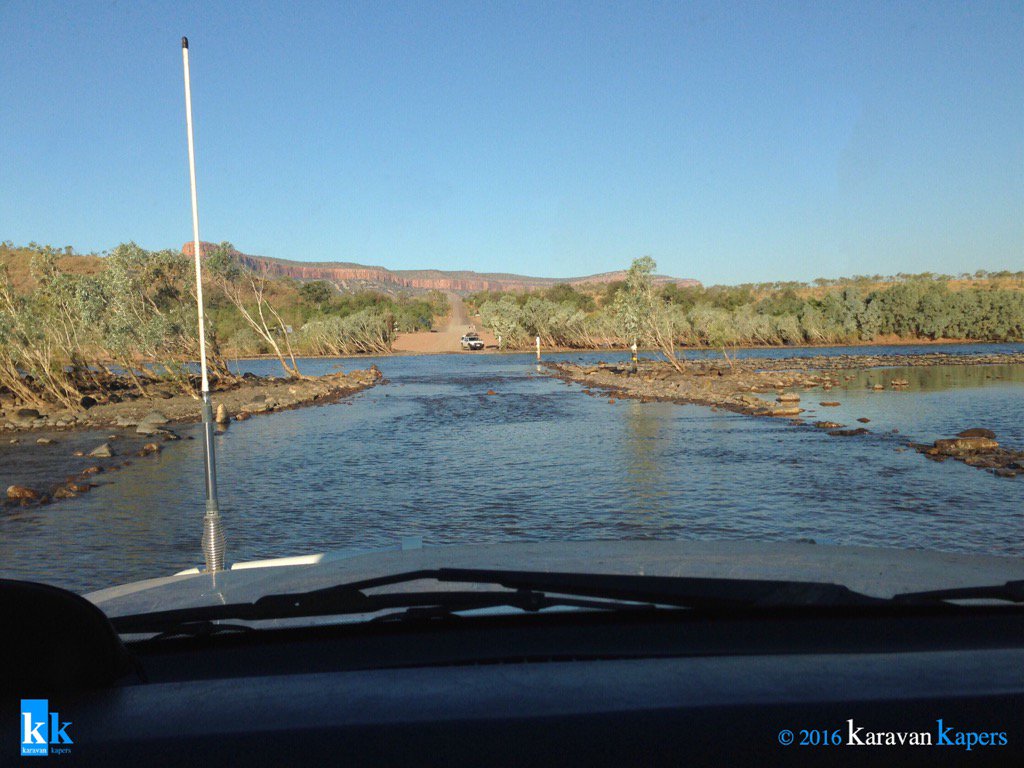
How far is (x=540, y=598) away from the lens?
205cm

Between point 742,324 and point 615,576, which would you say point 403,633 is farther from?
point 742,324

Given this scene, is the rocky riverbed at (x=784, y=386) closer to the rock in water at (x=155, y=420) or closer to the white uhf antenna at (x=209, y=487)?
the white uhf antenna at (x=209, y=487)

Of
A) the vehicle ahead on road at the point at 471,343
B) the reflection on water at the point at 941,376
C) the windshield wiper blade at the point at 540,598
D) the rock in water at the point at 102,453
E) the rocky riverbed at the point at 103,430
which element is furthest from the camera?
the vehicle ahead on road at the point at 471,343

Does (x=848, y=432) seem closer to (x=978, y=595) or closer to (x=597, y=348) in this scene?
(x=978, y=595)

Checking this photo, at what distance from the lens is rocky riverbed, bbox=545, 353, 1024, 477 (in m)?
16.8

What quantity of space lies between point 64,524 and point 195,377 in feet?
97.1

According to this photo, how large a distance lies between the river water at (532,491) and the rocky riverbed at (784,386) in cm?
78

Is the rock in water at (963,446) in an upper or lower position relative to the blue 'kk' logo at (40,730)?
lower

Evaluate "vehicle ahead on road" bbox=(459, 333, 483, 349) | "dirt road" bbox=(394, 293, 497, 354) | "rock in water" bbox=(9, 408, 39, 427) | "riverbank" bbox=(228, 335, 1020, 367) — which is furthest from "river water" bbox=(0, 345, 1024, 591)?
"dirt road" bbox=(394, 293, 497, 354)

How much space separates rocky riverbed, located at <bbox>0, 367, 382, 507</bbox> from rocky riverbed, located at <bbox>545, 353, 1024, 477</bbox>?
12.6 meters

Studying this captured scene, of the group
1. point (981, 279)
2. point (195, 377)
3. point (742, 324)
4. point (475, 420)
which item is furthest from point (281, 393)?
point (981, 279)

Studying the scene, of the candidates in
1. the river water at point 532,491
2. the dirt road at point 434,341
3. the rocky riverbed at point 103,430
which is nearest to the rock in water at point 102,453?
the rocky riverbed at point 103,430

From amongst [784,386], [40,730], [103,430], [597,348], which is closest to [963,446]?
[40,730]

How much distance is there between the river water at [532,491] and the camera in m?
10.4
